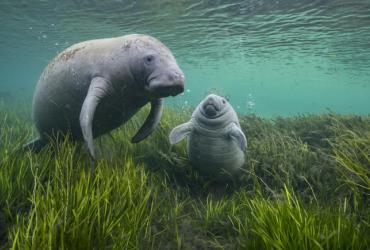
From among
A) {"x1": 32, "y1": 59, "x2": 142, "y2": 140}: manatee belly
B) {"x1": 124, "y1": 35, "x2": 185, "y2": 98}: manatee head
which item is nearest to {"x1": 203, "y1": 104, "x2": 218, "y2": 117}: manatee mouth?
{"x1": 32, "y1": 59, "x2": 142, "y2": 140}: manatee belly

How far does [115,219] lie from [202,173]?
3246 millimetres

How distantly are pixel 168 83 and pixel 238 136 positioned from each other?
2.20 metres

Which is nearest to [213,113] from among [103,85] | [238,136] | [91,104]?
[238,136]

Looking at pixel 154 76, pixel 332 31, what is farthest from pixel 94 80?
pixel 332 31

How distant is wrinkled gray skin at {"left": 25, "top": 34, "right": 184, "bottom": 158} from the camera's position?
489 centimetres

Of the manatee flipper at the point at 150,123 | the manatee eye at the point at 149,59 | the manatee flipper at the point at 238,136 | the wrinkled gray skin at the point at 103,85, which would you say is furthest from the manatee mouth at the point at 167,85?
the manatee flipper at the point at 238,136

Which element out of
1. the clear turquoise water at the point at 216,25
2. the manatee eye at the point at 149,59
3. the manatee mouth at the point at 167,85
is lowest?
the clear turquoise water at the point at 216,25

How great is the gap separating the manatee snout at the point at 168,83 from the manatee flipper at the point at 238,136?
1966 millimetres

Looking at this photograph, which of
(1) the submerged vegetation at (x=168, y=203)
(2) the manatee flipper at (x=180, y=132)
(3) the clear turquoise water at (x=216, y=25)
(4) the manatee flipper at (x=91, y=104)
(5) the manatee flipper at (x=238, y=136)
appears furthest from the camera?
(3) the clear turquoise water at (x=216, y=25)

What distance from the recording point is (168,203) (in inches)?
207

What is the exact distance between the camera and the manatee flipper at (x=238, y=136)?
6046 millimetres

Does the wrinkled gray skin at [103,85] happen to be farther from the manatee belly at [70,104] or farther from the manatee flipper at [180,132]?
the manatee flipper at [180,132]

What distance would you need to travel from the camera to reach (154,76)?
4840mm

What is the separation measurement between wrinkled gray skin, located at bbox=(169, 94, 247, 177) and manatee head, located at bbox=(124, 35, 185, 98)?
4.99 ft
